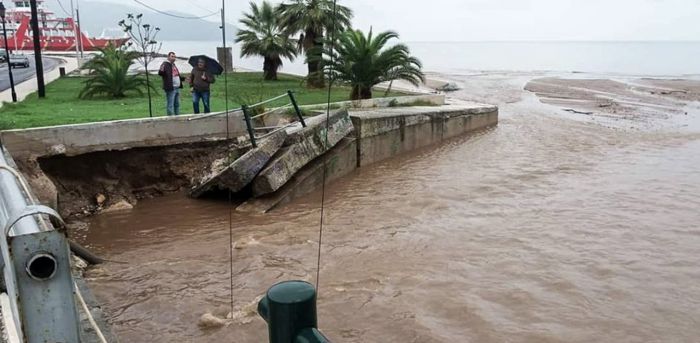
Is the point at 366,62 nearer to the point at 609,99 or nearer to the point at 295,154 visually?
the point at 295,154

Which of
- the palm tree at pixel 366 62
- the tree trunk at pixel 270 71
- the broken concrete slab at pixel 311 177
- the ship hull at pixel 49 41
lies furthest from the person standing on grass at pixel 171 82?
the ship hull at pixel 49 41

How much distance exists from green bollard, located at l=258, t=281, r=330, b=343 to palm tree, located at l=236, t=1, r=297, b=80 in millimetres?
24196

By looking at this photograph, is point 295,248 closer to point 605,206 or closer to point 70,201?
point 70,201

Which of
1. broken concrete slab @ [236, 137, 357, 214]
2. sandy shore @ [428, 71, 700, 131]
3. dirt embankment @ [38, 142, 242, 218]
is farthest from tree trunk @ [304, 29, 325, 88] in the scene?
dirt embankment @ [38, 142, 242, 218]

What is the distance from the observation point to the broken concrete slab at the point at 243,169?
31.6ft

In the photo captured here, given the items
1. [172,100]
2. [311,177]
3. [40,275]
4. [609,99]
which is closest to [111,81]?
[172,100]

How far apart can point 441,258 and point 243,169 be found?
12.3 ft

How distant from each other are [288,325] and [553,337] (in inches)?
184

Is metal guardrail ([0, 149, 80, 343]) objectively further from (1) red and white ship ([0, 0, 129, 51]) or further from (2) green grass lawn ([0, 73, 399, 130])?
(1) red and white ship ([0, 0, 129, 51])

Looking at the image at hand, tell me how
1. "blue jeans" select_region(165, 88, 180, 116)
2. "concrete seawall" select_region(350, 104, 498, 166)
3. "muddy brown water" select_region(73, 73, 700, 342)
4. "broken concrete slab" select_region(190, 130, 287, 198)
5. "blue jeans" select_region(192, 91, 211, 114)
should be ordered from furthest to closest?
"concrete seawall" select_region(350, 104, 498, 166)
"blue jeans" select_region(192, 91, 211, 114)
"blue jeans" select_region(165, 88, 180, 116)
"broken concrete slab" select_region(190, 130, 287, 198)
"muddy brown water" select_region(73, 73, 700, 342)

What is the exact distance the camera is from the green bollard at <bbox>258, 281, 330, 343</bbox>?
1568 mm

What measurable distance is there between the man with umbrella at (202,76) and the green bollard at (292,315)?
36.9 feet

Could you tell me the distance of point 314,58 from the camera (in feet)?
62.0

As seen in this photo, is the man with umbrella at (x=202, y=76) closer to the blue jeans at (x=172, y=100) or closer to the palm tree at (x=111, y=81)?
the blue jeans at (x=172, y=100)
